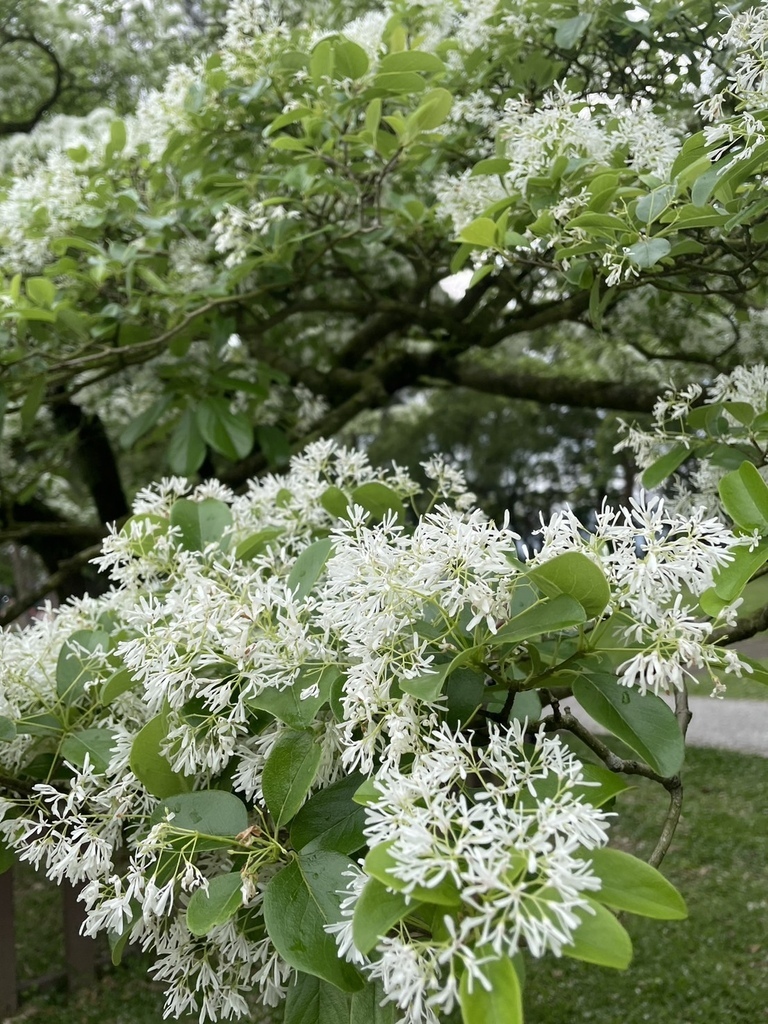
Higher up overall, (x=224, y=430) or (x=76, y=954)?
(x=224, y=430)

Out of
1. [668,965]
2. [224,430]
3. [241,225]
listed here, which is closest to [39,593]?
[224,430]

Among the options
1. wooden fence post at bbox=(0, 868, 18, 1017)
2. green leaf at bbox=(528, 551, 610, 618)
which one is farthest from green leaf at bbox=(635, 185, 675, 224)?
wooden fence post at bbox=(0, 868, 18, 1017)

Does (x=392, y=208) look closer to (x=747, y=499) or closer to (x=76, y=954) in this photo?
(x=747, y=499)

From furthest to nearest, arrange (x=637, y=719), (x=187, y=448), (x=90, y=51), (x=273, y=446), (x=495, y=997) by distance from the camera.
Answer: (x=90, y=51) → (x=273, y=446) → (x=187, y=448) → (x=637, y=719) → (x=495, y=997)

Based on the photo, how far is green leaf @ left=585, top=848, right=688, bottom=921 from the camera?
69 centimetres

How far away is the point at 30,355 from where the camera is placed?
262cm

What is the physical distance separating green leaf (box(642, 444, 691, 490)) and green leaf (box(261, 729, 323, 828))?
0.84 metres

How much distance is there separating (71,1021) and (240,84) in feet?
12.5

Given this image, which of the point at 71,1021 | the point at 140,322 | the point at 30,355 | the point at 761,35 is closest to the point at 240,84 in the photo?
the point at 140,322

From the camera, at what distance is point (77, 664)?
1293mm

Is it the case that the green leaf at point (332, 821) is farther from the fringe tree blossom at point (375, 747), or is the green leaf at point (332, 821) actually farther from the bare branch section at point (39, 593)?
the bare branch section at point (39, 593)

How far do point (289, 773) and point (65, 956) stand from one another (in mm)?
3966

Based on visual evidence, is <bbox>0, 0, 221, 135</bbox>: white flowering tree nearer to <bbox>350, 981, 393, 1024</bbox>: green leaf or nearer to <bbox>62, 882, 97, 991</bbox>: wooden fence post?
<bbox>62, 882, 97, 991</bbox>: wooden fence post

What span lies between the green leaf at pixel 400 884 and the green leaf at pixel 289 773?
26 cm
